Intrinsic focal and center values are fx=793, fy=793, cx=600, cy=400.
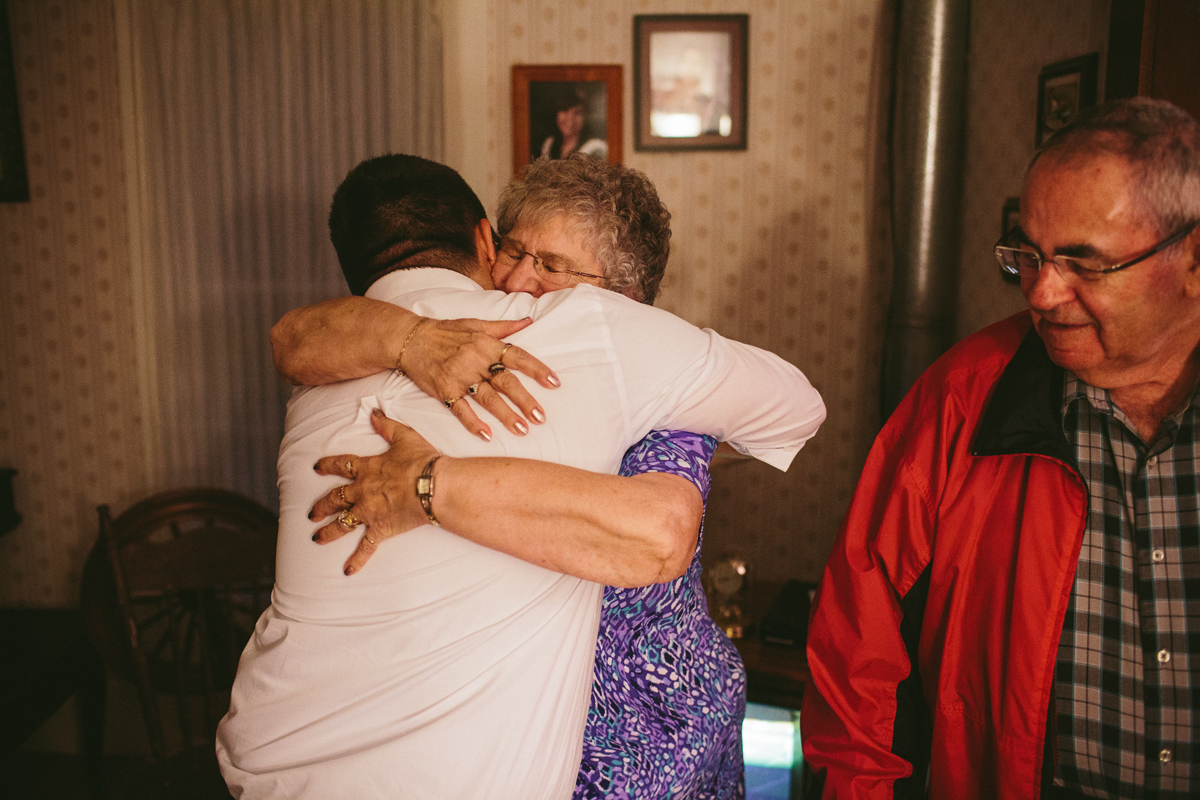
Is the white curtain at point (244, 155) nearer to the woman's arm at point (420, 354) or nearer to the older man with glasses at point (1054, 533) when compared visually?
the woman's arm at point (420, 354)

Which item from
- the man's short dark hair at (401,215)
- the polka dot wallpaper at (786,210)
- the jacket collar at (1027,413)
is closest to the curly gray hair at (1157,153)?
the jacket collar at (1027,413)

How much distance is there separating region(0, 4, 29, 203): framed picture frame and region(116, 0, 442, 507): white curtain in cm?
40

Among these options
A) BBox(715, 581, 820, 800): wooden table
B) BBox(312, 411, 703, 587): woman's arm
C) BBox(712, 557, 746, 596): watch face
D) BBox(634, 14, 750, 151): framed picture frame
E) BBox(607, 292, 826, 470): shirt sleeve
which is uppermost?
BBox(634, 14, 750, 151): framed picture frame

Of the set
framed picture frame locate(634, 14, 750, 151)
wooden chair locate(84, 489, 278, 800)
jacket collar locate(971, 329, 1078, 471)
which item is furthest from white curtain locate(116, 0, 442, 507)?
jacket collar locate(971, 329, 1078, 471)

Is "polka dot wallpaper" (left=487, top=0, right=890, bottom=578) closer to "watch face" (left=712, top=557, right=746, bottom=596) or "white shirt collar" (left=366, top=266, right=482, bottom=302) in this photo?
"watch face" (left=712, top=557, right=746, bottom=596)

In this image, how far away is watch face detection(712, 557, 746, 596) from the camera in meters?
2.42

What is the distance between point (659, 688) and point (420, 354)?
0.63m

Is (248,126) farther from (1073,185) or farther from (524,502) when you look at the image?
(1073,185)

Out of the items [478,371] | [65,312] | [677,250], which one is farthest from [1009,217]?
[65,312]

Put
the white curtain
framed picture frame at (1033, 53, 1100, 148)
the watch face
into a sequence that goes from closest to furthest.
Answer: framed picture frame at (1033, 53, 1100, 148), the watch face, the white curtain

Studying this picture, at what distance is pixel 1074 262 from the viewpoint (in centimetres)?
105

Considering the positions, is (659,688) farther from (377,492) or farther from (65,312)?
(65,312)

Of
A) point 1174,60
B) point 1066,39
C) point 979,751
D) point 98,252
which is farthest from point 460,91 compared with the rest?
point 979,751

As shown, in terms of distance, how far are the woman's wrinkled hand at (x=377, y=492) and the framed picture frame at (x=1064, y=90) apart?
157 centimetres
